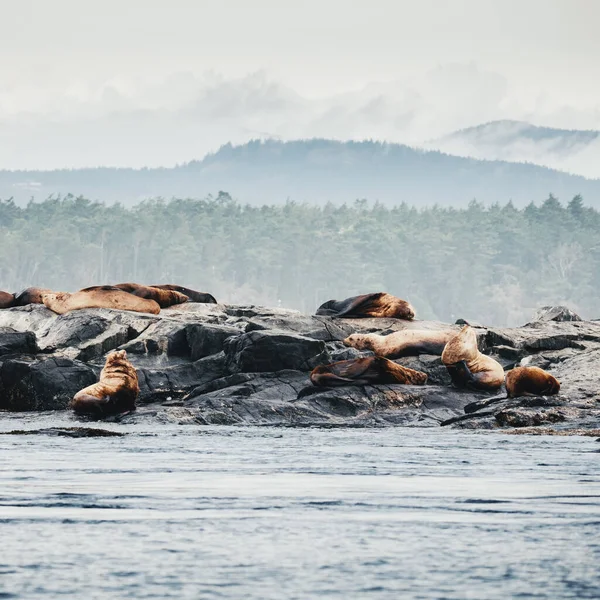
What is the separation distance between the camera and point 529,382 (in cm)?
1873

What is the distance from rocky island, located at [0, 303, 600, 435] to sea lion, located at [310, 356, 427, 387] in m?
0.18

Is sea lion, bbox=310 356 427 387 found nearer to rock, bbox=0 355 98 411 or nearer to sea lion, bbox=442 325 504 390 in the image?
sea lion, bbox=442 325 504 390

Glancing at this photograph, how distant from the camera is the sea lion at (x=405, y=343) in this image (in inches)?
883

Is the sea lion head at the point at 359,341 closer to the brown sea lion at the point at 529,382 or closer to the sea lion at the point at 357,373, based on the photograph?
the sea lion at the point at 357,373

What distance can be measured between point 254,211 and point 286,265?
16.4 metres

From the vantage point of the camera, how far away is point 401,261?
5984 inches

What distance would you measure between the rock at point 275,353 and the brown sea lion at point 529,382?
360 cm

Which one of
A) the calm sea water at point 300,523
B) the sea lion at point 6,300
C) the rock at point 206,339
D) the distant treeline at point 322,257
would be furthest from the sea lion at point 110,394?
the distant treeline at point 322,257

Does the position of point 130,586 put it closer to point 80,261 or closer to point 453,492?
point 453,492

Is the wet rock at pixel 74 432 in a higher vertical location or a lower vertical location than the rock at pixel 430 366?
lower

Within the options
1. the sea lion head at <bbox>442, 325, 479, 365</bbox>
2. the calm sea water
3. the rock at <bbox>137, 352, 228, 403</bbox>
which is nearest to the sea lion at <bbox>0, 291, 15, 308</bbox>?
the rock at <bbox>137, 352, 228, 403</bbox>

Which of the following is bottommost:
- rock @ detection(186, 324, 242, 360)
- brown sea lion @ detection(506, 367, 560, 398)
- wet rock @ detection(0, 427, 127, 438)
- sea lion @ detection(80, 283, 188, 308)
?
wet rock @ detection(0, 427, 127, 438)

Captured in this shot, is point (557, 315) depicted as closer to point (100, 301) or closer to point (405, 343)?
point (405, 343)

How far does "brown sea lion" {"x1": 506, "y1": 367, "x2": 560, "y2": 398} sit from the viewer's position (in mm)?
18750
